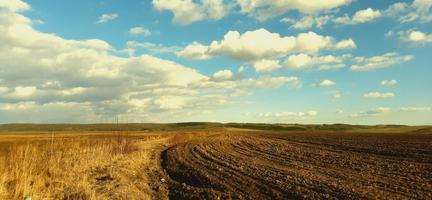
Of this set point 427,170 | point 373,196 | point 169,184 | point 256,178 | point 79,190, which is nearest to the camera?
point 373,196

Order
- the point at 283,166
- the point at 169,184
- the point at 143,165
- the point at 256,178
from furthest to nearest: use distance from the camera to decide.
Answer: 1. the point at 143,165
2. the point at 283,166
3. the point at 169,184
4. the point at 256,178

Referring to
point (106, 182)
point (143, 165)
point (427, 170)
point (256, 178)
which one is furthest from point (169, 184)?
point (427, 170)

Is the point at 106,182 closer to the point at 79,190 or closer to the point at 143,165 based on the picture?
the point at 79,190

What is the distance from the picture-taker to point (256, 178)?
669 inches

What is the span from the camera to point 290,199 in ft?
42.2

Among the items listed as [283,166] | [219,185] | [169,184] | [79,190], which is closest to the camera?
[79,190]

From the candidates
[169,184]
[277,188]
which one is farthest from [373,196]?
[169,184]

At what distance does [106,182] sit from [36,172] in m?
2.79

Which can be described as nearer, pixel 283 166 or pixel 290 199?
pixel 290 199

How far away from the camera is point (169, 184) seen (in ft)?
59.7

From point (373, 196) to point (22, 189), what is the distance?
33.0 feet

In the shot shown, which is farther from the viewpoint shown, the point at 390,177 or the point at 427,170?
the point at 427,170

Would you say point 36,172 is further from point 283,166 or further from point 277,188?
point 283,166

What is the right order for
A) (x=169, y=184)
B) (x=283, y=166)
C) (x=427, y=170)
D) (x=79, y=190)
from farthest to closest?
(x=283, y=166) → (x=427, y=170) → (x=169, y=184) → (x=79, y=190)
